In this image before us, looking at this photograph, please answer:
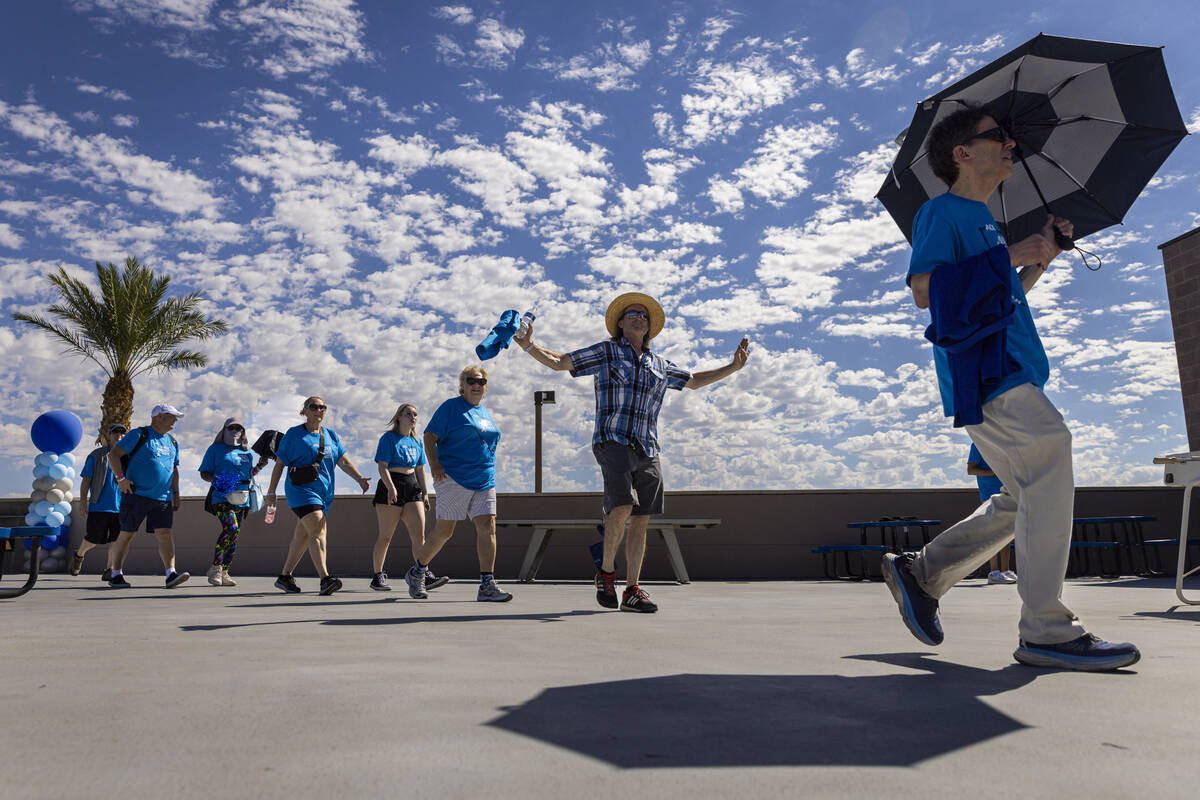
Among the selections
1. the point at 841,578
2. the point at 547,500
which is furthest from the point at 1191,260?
the point at 547,500

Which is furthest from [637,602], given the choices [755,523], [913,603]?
[755,523]

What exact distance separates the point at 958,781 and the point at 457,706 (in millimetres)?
1228

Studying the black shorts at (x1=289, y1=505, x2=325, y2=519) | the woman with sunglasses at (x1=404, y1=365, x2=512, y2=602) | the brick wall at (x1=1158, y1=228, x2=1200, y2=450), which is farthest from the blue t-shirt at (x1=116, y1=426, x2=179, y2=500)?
the brick wall at (x1=1158, y1=228, x2=1200, y2=450)

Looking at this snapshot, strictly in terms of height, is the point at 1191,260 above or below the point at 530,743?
above

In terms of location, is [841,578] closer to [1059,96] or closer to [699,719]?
[1059,96]

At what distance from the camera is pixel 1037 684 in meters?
2.62

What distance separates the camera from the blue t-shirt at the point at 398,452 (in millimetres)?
8297

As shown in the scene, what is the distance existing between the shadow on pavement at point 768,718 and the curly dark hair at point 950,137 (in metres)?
1.96

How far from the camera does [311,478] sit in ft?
25.5

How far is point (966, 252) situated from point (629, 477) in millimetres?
3017

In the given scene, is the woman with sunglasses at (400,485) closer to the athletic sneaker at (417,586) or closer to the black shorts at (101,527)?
the athletic sneaker at (417,586)

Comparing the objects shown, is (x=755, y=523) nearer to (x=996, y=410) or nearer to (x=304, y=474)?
(x=304, y=474)

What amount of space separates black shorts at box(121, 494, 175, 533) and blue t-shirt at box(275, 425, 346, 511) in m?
2.36

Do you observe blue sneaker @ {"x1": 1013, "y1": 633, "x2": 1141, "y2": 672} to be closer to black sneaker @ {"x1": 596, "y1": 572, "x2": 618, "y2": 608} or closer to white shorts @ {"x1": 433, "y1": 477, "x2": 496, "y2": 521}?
black sneaker @ {"x1": 596, "y1": 572, "x2": 618, "y2": 608}
